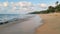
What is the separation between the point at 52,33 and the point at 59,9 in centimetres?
5998

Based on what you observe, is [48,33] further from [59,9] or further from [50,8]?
[50,8]

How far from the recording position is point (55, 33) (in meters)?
9.61

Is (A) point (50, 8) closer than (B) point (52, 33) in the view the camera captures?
No

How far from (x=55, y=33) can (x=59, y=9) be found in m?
60.0

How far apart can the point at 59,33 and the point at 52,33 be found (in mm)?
492

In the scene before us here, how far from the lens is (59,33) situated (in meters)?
9.44

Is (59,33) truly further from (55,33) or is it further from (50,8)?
(50,8)

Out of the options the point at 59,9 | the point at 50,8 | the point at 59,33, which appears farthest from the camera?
the point at 50,8

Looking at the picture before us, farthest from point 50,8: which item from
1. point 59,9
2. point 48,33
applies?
point 48,33

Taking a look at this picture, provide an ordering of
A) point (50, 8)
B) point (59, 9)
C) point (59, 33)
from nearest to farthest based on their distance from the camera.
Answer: point (59, 33) < point (59, 9) < point (50, 8)

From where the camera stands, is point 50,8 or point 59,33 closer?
point 59,33

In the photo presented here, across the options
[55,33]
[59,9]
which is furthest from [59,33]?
[59,9]

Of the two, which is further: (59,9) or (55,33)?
(59,9)

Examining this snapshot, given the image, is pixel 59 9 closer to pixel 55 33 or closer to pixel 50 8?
pixel 50 8
